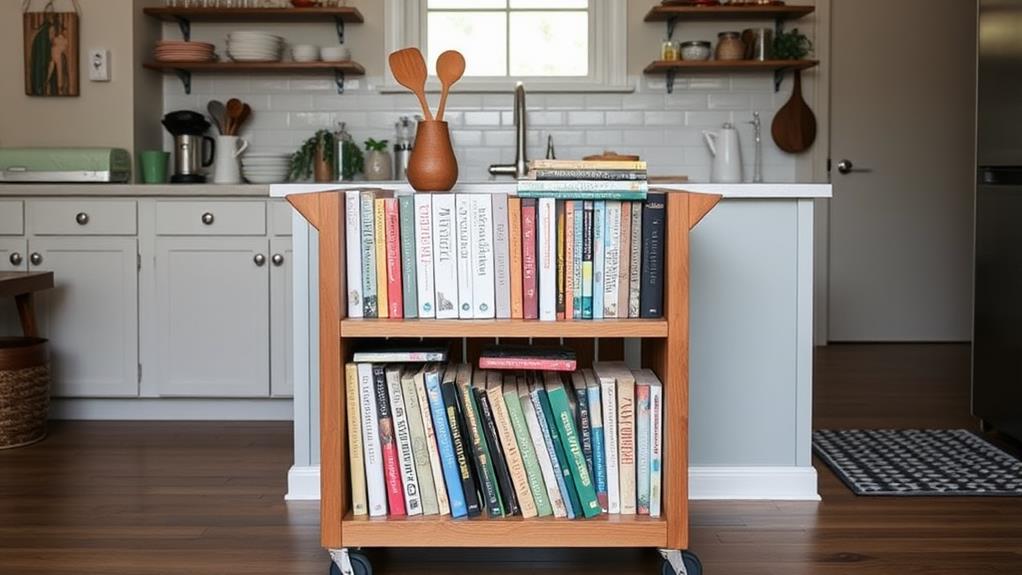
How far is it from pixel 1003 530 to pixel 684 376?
1055 millimetres

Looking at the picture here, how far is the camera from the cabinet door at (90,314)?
450cm

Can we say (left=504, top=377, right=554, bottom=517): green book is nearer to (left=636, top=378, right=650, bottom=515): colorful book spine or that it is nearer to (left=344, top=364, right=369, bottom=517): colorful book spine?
(left=636, top=378, right=650, bottom=515): colorful book spine

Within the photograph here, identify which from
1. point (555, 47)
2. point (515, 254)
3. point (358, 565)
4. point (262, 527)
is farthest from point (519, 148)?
point (358, 565)

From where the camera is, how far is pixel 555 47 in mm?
5805

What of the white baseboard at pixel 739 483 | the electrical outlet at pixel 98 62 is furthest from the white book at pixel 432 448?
the electrical outlet at pixel 98 62

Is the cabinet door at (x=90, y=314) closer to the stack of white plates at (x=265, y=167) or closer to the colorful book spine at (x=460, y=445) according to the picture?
the stack of white plates at (x=265, y=167)

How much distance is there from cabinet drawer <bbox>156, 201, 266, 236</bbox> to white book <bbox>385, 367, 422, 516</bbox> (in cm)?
211

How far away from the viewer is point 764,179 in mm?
5938

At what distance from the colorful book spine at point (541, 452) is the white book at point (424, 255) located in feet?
0.85

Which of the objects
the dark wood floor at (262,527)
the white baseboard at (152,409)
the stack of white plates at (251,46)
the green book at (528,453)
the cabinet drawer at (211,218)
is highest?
the stack of white plates at (251,46)

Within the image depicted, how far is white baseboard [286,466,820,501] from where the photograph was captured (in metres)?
3.27

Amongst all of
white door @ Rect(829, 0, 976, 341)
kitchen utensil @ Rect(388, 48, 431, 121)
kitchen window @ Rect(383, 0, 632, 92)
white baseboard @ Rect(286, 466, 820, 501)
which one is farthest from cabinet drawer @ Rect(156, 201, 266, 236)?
white door @ Rect(829, 0, 976, 341)

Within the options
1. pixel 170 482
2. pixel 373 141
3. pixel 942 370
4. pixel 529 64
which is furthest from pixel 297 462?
pixel 942 370

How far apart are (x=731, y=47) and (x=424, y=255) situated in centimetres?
344
